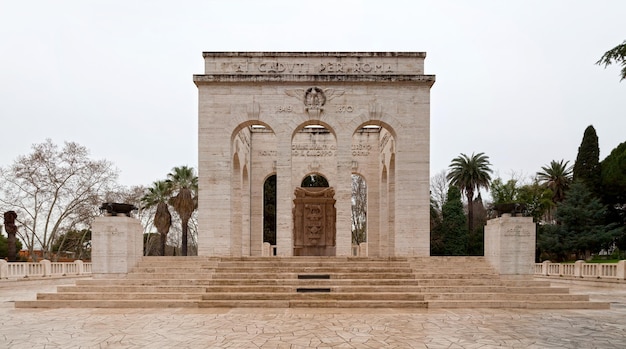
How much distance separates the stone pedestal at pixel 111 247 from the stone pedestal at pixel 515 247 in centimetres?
1246

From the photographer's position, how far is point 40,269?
83.3ft

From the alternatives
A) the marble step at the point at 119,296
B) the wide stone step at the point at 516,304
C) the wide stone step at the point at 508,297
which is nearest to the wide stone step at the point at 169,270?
the marble step at the point at 119,296

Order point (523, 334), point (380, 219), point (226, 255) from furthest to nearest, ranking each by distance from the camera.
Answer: point (380, 219) → point (226, 255) → point (523, 334)

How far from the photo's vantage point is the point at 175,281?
1542 cm

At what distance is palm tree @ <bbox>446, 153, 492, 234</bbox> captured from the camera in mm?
47156

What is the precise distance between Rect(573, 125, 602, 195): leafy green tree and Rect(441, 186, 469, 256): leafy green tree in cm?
1033

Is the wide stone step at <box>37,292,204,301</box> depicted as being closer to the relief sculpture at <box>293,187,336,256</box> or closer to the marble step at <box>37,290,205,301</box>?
the marble step at <box>37,290,205,301</box>

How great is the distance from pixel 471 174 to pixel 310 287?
3563cm

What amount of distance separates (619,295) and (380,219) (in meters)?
12.0

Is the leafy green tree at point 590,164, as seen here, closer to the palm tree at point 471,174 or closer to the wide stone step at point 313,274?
the palm tree at point 471,174

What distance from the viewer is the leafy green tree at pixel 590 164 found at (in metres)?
42.3

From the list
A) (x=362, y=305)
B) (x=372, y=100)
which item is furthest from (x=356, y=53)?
(x=362, y=305)

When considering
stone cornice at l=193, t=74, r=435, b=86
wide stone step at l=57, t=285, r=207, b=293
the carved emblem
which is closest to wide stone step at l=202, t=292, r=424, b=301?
wide stone step at l=57, t=285, r=207, b=293

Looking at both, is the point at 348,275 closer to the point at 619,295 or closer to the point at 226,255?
the point at 226,255
